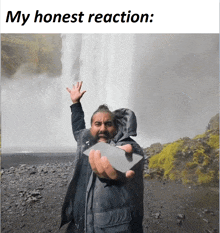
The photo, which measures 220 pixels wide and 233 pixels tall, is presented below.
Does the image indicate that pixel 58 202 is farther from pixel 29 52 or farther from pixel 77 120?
pixel 29 52

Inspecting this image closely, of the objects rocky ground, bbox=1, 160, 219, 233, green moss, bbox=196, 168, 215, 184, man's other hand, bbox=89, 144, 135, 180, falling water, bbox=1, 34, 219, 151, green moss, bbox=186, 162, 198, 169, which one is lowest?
rocky ground, bbox=1, 160, 219, 233

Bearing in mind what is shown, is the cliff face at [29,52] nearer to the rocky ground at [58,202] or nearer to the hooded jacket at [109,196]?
the rocky ground at [58,202]

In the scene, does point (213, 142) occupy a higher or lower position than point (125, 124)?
lower

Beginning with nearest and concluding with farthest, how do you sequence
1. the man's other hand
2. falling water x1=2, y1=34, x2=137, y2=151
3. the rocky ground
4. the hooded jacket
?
the man's other hand, the hooded jacket, the rocky ground, falling water x1=2, y1=34, x2=137, y2=151

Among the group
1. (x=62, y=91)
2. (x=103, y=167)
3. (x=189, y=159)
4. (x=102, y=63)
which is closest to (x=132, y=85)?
(x=102, y=63)

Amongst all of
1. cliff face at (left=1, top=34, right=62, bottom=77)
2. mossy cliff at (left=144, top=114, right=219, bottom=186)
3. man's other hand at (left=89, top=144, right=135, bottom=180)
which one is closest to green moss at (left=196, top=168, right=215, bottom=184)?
mossy cliff at (left=144, top=114, right=219, bottom=186)

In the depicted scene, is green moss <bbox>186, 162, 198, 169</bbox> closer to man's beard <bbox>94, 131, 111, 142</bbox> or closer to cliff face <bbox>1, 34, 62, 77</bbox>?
man's beard <bbox>94, 131, 111, 142</bbox>
